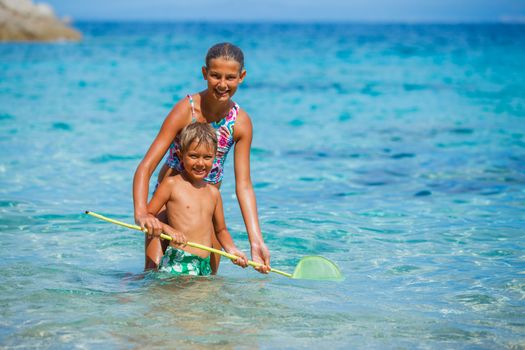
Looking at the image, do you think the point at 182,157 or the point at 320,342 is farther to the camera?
the point at 182,157

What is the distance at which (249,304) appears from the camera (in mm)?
4398

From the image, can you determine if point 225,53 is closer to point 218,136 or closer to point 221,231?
point 218,136

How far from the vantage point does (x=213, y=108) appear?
15.2ft

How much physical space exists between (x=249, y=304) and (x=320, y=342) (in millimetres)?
719

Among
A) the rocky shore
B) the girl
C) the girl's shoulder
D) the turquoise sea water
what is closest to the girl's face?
the girl

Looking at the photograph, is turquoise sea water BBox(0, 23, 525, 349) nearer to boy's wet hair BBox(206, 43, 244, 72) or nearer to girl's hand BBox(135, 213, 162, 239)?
girl's hand BBox(135, 213, 162, 239)

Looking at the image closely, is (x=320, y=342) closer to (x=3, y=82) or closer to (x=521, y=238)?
(x=521, y=238)

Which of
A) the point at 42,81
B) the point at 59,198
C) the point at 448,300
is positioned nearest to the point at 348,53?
the point at 42,81

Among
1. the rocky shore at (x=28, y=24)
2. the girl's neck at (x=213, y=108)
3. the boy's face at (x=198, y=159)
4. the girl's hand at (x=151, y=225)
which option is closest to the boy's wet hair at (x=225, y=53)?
the girl's neck at (x=213, y=108)

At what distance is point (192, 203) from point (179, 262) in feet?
1.31

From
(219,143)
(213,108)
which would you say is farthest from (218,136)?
(213,108)

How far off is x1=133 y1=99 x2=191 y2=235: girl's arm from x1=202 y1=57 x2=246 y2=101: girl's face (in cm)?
22

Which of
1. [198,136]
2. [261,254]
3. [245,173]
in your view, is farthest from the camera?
[245,173]

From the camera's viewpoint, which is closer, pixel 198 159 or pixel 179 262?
pixel 198 159
